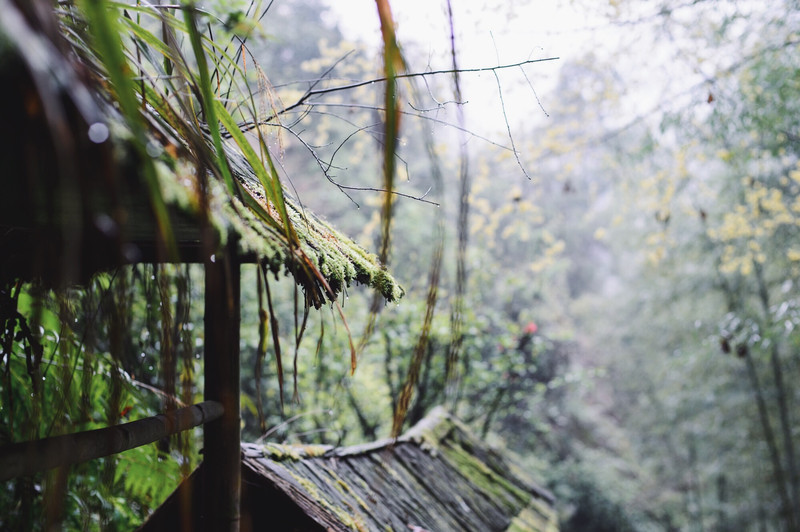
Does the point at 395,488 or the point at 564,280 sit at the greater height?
the point at 564,280

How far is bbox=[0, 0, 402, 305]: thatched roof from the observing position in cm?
49

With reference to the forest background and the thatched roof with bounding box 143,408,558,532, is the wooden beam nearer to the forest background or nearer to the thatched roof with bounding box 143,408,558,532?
the forest background

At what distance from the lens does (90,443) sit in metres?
1.04

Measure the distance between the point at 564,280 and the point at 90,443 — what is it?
2462cm

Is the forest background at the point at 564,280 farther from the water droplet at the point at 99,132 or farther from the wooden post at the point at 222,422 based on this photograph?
the water droplet at the point at 99,132

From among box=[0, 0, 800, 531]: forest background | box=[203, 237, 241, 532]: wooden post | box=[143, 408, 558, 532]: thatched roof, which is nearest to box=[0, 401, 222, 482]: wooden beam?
box=[203, 237, 241, 532]: wooden post

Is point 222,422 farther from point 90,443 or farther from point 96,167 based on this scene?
point 96,167

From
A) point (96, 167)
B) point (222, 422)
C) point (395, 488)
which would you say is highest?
point (96, 167)

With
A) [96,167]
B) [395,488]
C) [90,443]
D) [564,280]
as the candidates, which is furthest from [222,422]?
[564,280]

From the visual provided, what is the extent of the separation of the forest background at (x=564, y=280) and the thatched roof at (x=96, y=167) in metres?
0.21

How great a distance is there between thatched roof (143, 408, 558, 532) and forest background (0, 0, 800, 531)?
6.9 inches

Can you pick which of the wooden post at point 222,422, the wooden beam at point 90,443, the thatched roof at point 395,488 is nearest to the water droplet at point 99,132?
the wooden beam at point 90,443

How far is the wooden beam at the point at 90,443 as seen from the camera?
2.94 feet

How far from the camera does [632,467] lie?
16.6 metres
